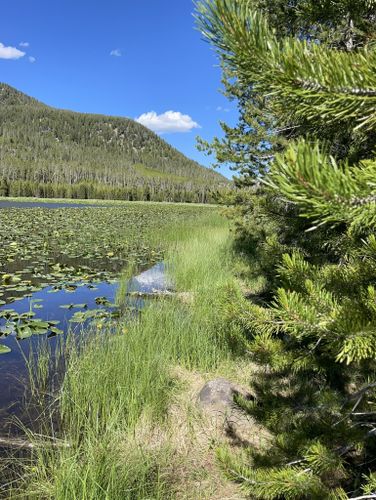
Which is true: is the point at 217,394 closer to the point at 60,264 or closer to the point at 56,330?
the point at 56,330

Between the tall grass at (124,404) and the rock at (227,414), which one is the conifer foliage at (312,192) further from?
the rock at (227,414)

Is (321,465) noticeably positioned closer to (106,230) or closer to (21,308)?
(21,308)

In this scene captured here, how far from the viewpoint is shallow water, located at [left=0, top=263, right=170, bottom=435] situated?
4.25m

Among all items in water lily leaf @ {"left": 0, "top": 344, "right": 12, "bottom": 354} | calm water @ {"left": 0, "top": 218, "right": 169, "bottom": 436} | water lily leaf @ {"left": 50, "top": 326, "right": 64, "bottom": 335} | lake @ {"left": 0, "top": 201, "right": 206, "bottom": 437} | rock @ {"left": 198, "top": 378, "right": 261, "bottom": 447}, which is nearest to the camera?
rock @ {"left": 198, "top": 378, "right": 261, "bottom": 447}

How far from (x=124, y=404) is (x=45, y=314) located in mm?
4148

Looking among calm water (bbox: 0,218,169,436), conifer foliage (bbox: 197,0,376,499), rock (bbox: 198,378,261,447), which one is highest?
conifer foliage (bbox: 197,0,376,499)

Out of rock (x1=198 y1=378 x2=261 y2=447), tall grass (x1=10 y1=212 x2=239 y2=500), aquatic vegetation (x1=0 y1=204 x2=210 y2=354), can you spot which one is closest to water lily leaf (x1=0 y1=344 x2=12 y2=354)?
aquatic vegetation (x1=0 y1=204 x2=210 y2=354)

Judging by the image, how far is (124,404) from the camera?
370 cm

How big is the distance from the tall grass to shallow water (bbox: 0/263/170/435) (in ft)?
2.22

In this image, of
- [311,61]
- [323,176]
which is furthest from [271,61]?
[323,176]

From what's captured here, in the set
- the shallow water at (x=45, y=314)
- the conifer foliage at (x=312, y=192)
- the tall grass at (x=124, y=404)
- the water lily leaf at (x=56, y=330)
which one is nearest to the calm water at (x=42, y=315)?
the shallow water at (x=45, y=314)

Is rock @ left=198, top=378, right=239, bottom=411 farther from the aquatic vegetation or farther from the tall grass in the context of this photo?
the aquatic vegetation

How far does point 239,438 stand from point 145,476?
1.06 meters

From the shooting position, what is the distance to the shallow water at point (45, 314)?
4.25m
